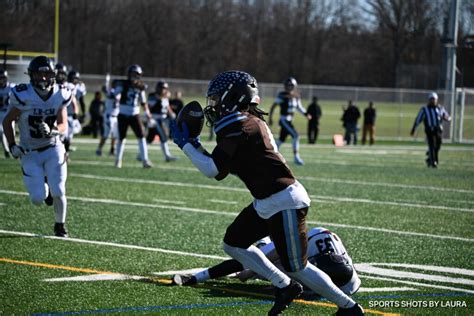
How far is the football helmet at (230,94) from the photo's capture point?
5.48 m

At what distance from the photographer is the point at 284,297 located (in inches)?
215

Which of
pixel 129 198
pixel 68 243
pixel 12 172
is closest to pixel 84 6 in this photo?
pixel 12 172

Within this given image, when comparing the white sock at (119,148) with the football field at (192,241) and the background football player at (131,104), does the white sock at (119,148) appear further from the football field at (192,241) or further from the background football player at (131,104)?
the football field at (192,241)

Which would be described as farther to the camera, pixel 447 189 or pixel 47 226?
pixel 447 189

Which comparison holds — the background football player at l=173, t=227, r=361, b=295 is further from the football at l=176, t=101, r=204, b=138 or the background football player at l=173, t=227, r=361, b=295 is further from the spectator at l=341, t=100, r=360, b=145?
the spectator at l=341, t=100, r=360, b=145

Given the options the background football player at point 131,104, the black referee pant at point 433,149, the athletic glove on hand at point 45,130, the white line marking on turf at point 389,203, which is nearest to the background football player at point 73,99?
the background football player at point 131,104

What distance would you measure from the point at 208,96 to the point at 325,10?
57.4 metres

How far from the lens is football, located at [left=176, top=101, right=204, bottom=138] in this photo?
5527mm

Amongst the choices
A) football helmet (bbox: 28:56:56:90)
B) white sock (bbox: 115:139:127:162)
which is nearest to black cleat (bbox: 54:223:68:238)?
football helmet (bbox: 28:56:56:90)

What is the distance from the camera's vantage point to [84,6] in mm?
51938

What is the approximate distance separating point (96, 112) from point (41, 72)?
1963cm

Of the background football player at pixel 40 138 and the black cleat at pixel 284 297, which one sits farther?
the background football player at pixel 40 138

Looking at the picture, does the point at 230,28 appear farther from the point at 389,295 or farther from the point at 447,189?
the point at 389,295

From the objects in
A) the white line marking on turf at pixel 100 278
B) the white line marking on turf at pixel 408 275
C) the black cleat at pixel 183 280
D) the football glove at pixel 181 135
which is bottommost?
the white line marking on turf at pixel 408 275
